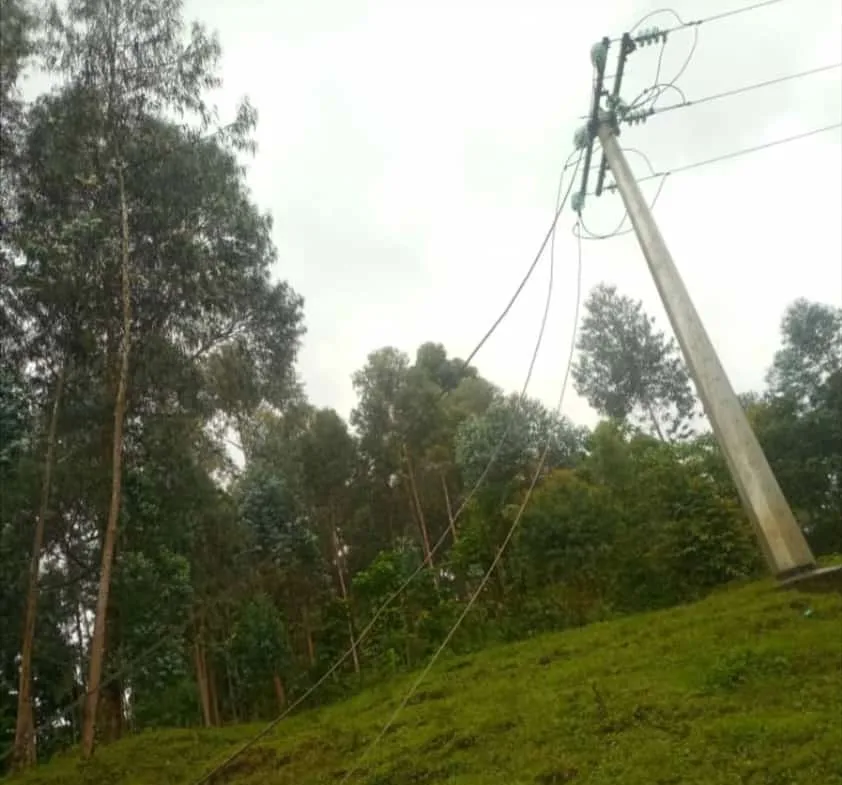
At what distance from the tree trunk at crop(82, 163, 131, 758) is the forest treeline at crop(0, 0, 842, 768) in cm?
6

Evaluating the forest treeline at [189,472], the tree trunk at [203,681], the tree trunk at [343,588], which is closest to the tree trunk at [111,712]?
the forest treeline at [189,472]

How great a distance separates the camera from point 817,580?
481 cm

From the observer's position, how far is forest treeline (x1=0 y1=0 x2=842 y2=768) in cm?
1370

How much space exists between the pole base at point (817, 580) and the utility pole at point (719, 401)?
0.03 metres

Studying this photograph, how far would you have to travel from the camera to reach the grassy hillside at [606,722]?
6.07m

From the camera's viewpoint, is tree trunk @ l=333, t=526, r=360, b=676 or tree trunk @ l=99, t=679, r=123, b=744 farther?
tree trunk @ l=333, t=526, r=360, b=676

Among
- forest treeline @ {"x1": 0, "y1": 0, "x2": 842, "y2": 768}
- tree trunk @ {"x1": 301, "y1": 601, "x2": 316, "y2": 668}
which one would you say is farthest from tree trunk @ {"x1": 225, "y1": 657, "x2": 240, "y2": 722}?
tree trunk @ {"x1": 301, "y1": 601, "x2": 316, "y2": 668}

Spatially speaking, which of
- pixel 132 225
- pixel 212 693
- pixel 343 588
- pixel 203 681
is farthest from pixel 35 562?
pixel 343 588

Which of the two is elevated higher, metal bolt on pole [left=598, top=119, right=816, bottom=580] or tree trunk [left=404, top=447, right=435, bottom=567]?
tree trunk [left=404, top=447, right=435, bottom=567]

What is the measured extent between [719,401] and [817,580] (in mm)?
1285

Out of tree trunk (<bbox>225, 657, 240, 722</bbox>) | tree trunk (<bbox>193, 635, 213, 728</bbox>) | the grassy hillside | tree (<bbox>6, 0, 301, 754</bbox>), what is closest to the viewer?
the grassy hillside

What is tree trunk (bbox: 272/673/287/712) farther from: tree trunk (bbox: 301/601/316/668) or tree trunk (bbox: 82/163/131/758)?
tree trunk (bbox: 82/163/131/758)

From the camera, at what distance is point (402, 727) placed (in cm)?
1020

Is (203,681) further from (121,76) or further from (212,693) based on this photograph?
(121,76)
